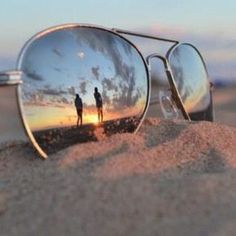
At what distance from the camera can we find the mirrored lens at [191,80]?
2750 mm

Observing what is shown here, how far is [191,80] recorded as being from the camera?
284cm

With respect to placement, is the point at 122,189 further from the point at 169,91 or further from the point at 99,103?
the point at 169,91

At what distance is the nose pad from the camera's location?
105 inches

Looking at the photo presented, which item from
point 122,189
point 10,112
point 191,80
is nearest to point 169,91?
point 191,80

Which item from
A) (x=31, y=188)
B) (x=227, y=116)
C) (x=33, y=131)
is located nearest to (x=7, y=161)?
(x=33, y=131)

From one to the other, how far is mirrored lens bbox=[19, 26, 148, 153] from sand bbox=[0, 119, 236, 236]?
59mm

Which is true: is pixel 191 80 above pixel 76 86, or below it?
below

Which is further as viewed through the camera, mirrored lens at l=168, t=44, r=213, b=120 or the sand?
mirrored lens at l=168, t=44, r=213, b=120

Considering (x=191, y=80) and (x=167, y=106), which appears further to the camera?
(x=191, y=80)

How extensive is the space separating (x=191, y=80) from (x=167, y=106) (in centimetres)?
20

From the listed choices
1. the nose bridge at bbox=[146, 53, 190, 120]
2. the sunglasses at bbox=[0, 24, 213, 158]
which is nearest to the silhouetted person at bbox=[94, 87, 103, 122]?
the sunglasses at bbox=[0, 24, 213, 158]

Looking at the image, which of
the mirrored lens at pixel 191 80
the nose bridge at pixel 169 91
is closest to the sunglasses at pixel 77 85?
the nose bridge at pixel 169 91

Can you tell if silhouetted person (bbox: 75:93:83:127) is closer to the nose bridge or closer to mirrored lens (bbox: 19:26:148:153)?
mirrored lens (bbox: 19:26:148:153)

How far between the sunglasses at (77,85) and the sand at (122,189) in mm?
60
